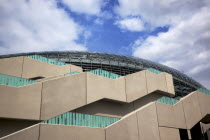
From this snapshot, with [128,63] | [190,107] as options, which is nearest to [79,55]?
[128,63]

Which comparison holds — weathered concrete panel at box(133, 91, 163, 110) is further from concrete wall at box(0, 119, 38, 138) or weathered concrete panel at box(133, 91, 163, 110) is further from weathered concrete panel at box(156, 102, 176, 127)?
concrete wall at box(0, 119, 38, 138)

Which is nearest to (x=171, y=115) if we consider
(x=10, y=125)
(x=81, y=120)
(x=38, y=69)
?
(x=81, y=120)

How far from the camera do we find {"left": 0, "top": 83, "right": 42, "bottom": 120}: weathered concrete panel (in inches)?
465

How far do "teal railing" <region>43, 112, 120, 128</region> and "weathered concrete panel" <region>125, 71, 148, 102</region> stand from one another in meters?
4.42

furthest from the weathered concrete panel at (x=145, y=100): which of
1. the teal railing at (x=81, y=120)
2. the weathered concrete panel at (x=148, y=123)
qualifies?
the teal railing at (x=81, y=120)

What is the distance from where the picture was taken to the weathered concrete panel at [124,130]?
13.0 meters

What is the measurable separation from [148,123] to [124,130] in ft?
7.75

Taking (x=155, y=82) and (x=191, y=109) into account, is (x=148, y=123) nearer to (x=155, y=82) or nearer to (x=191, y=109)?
(x=155, y=82)

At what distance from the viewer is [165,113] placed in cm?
1645

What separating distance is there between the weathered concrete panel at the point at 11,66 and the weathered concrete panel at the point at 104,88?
6.29m

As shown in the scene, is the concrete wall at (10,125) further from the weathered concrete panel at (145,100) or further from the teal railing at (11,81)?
the weathered concrete panel at (145,100)

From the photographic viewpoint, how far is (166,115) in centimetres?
1645

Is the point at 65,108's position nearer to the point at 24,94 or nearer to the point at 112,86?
the point at 24,94

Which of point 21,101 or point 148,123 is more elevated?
point 21,101
